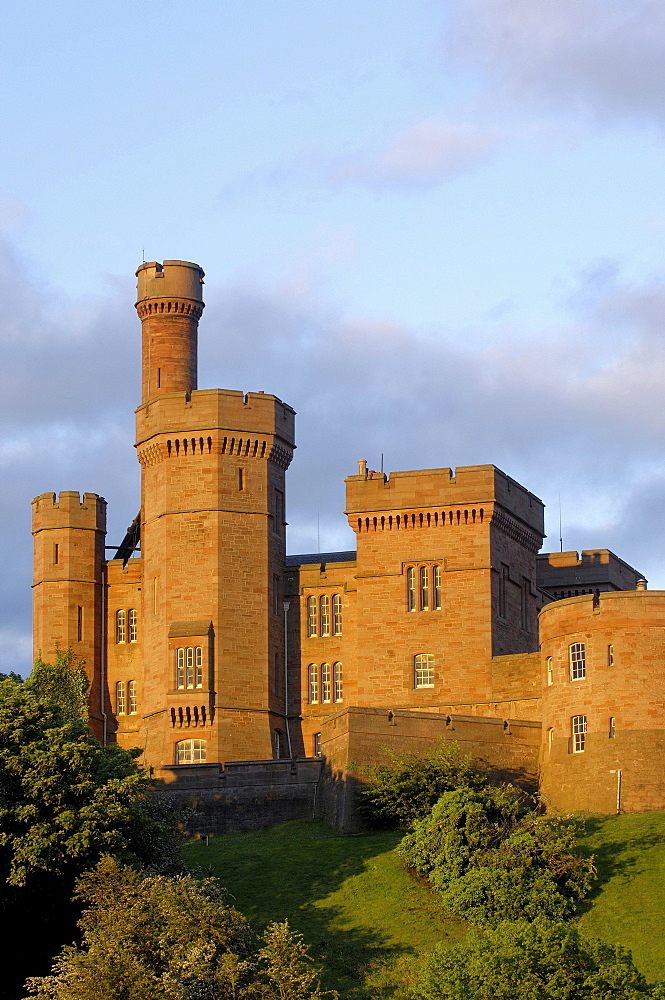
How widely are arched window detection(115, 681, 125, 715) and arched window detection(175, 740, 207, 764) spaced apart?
264 inches

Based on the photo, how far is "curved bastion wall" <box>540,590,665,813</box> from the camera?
69562 millimetres

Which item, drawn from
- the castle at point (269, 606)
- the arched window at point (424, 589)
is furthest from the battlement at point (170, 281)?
the arched window at point (424, 589)

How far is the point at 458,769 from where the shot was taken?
230ft

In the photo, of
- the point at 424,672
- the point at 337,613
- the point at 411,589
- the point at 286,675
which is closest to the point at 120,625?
the point at 286,675

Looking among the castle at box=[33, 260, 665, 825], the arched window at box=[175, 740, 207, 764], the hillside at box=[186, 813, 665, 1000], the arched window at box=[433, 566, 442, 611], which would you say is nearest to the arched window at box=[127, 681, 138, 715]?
the castle at box=[33, 260, 665, 825]

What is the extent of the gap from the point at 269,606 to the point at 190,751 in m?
6.85

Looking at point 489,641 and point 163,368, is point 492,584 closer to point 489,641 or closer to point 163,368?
point 489,641

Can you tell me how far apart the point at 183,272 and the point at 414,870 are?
37.9 m

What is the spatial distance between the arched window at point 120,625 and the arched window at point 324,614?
8.85 m

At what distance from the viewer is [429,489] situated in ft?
275

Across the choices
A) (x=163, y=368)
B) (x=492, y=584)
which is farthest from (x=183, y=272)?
(x=492, y=584)

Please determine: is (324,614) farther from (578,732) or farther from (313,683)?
(578,732)

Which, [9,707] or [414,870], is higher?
[9,707]

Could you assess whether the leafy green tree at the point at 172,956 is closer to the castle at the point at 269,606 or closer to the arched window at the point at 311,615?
the castle at the point at 269,606
